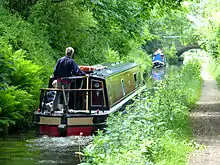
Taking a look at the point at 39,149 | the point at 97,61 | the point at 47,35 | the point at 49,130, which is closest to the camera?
the point at 39,149

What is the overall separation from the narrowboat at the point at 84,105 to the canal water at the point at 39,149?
256mm

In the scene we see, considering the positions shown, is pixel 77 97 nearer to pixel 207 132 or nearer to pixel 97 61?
pixel 207 132

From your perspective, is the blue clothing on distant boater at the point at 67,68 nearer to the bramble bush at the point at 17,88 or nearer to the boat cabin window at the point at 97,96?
the boat cabin window at the point at 97,96

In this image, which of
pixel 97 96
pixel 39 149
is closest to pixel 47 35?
pixel 97 96

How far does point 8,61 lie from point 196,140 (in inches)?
191

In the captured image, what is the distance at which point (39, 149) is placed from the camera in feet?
41.3

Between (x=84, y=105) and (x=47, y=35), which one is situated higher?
(x=47, y=35)

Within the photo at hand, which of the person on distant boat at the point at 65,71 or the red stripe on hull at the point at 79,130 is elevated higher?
the person on distant boat at the point at 65,71

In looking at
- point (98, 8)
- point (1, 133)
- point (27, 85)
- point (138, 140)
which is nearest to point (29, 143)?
point (1, 133)

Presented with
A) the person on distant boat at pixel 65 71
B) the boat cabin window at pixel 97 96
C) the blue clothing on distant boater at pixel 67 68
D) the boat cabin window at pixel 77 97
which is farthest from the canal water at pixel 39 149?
the blue clothing on distant boater at pixel 67 68

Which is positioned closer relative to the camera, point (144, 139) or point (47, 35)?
point (144, 139)

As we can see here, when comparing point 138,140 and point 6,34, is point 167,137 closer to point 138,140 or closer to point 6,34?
point 138,140

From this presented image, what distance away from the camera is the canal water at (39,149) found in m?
11.4

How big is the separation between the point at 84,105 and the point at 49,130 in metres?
1.28
